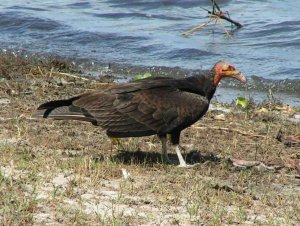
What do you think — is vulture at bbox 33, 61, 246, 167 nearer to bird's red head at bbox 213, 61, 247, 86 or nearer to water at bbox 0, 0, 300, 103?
bird's red head at bbox 213, 61, 247, 86

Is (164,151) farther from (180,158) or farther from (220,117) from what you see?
(220,117)

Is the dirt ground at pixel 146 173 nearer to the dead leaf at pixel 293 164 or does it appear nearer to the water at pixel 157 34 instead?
the dead leaf at pixel 293 164

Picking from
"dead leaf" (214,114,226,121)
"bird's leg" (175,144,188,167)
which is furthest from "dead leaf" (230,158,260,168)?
"dead leaf" (214,114,226,121)

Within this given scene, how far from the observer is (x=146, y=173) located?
18.6 feet

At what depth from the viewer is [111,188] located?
17.0 ft

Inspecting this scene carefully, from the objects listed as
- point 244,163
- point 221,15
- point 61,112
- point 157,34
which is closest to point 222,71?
point 244,163

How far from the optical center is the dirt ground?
15.3 ft

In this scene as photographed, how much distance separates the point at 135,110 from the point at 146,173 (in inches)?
21.2

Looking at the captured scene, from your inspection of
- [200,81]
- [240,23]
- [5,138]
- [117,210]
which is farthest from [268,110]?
[240,23]

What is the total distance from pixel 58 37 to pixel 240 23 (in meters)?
3.04

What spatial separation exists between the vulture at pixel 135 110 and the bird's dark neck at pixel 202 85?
0.13 meters

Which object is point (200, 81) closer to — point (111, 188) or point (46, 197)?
point (111, 188)

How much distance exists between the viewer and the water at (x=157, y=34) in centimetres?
1142

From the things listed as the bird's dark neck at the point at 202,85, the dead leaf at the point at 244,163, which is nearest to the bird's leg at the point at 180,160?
the dead leaf at the point at 244,163
